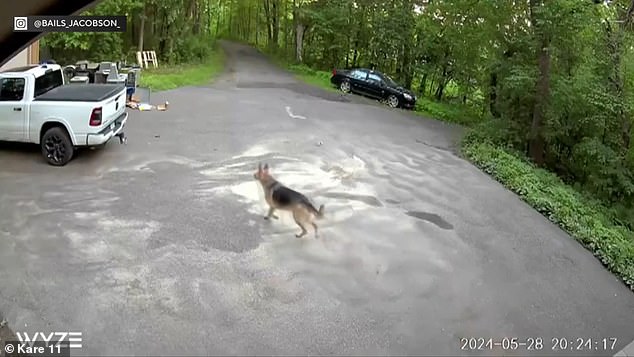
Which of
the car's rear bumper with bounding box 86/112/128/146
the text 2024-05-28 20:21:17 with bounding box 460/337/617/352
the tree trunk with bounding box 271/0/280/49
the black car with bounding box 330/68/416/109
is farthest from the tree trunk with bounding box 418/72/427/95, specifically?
the text 2024-05-28 20:21:17 with bounding box 460/337/617/352

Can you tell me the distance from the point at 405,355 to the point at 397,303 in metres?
0.93

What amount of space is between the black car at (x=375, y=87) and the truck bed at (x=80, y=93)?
1172 cm

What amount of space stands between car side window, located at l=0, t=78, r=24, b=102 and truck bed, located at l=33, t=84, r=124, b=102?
306 mm

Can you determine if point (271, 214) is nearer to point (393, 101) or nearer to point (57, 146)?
point (57, 146)

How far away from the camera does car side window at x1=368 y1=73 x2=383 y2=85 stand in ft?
66.4

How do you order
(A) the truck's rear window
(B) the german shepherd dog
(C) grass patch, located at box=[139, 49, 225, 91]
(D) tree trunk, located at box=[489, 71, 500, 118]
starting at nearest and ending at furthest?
1. (B) the german shepherd dog
2. (A) the truck's rear window
3. (D) tree trunk, located at box=[489, 71, 500, 118]
4. (C) grass patch, located at box=[139, 49, 225, 91]

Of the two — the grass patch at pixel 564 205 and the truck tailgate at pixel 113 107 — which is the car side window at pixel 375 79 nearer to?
the grass patch at pixel 564 205

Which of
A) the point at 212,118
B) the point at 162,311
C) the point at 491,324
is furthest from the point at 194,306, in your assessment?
the point at 212,118

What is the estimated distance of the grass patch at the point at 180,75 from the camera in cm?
1820

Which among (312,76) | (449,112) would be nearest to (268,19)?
(312,76)

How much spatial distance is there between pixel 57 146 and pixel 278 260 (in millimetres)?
4966

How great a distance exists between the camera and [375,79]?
2042cm

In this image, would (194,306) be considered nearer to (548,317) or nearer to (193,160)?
(548,317)

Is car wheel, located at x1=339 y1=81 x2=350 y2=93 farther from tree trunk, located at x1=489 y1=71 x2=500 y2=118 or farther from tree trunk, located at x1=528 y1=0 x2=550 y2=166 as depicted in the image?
tree trunk, located at x1=528 y1=0 x2=550 y2=166
